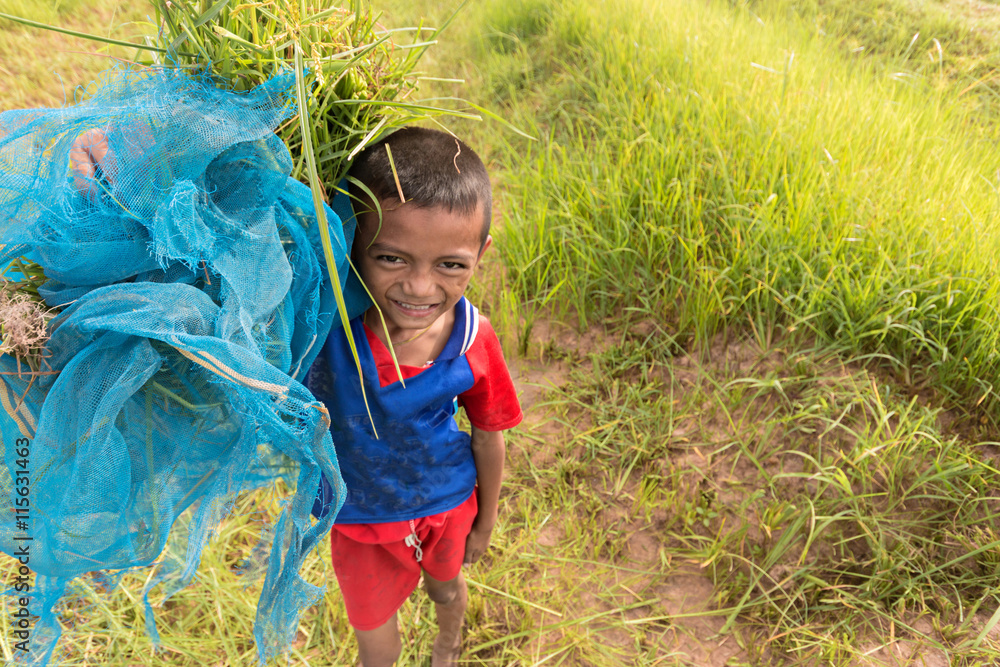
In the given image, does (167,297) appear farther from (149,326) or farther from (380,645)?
(380,645)

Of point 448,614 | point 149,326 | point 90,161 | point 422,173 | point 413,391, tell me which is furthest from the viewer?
point 448,614

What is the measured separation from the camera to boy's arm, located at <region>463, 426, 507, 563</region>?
1.64m

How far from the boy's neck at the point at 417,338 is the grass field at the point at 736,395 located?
841 millimetres

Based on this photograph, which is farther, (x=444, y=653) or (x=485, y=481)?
(x=444, y=653)

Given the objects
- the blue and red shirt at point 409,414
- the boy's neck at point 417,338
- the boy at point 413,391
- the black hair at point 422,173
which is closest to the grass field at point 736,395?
the boy at point 413,391

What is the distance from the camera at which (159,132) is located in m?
0.96

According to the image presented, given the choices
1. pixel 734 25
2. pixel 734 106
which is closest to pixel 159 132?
pixel 734 106

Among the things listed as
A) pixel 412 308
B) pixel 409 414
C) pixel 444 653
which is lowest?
pixel 444 653

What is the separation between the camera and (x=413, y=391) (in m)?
1.41

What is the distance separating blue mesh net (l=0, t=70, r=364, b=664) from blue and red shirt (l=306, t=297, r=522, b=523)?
0.97ft

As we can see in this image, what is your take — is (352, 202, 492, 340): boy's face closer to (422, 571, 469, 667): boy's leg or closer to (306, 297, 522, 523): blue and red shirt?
(306, 297, 522, 523): blue and red shirt

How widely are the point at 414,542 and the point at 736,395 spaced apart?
1.37 meters

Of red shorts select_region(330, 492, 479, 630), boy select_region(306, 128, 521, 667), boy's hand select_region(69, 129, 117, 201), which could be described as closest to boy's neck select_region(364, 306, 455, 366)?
boy select_region(306, 128, 521, 667)

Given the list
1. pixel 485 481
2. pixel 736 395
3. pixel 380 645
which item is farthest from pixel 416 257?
pixel 736 395
